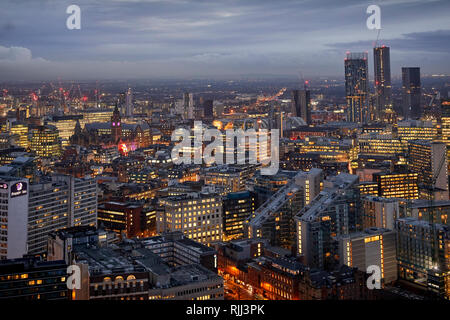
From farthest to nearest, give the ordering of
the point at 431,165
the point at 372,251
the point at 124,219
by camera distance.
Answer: the point at 431,165, the point at 124,219, the point at 372,251

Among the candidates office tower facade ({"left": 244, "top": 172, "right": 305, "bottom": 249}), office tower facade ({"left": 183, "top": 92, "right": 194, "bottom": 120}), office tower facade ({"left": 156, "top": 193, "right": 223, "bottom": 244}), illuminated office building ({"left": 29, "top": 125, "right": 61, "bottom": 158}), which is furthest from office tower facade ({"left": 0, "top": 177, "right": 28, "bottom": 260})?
office tower facade ({"left": 183, "top": 92, "right": 194, "bottom": 120})

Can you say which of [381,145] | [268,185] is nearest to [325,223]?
[268,185]

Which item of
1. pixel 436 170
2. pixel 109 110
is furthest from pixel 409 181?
pixel 109 110

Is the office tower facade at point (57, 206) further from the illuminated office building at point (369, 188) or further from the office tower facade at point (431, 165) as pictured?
the office tower facade at point (431, 165)

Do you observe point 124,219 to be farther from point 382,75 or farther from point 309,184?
point 382,75

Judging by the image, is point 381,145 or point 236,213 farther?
point 381,145
